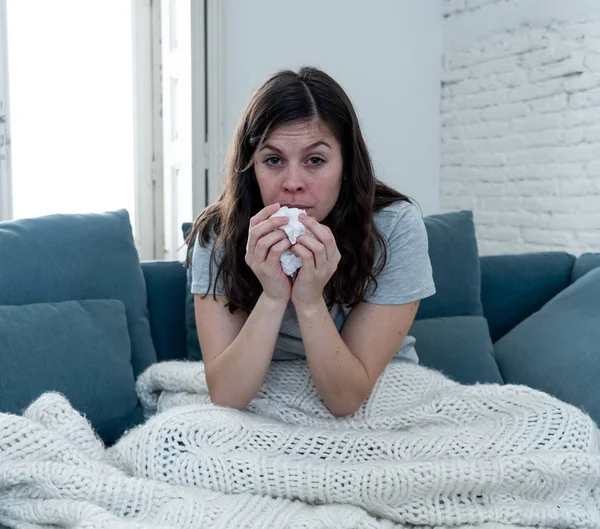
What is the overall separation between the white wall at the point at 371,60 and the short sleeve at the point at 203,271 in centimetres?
164

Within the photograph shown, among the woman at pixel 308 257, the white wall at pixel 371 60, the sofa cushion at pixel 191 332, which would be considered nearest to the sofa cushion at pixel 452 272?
the sofa cushion at pixel 191 332

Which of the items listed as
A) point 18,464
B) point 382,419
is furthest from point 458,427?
point 18,464

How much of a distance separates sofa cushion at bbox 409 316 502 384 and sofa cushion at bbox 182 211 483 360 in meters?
0.06

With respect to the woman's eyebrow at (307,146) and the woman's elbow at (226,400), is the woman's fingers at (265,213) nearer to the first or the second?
the woman's eyebrow at (307,146)

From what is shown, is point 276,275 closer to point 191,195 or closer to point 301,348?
point 301,348

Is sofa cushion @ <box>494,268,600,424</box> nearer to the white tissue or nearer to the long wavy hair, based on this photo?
the long wavy hair

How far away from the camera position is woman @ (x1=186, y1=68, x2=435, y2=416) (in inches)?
52.2

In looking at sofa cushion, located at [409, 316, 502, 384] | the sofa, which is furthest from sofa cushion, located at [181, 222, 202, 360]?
sofa cushion, located at [409, 316, 502, 384]

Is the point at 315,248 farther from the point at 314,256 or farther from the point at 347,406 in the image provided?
the point at 347,406

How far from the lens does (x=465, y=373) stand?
73.0 inches

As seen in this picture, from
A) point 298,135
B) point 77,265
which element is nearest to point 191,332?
point 77,265

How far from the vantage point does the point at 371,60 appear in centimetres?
352

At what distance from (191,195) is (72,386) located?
5.21 feet

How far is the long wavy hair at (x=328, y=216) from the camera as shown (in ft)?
4.48
